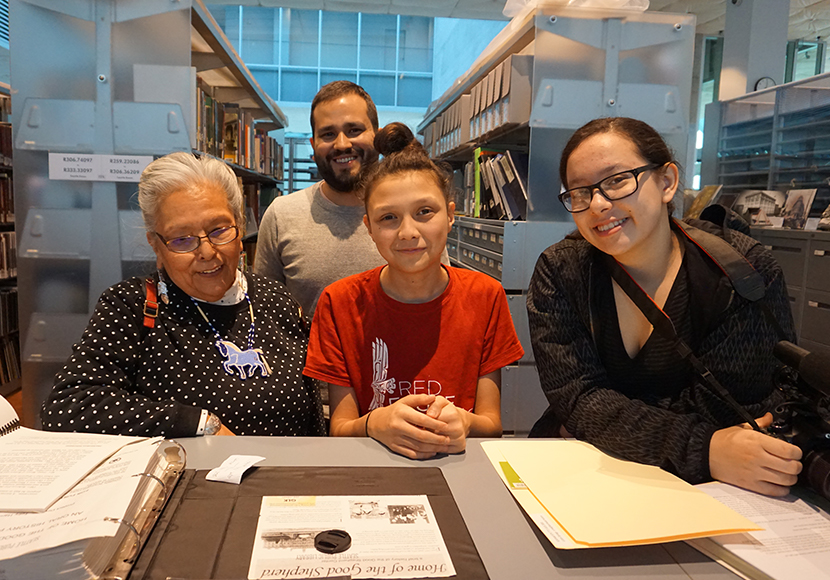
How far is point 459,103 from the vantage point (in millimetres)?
3547

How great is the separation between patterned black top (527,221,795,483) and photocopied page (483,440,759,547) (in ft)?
0.24

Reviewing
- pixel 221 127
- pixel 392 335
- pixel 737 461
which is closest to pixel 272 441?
pixel 392 335

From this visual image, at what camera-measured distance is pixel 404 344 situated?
1.34 metres

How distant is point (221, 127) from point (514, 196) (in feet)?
5.97

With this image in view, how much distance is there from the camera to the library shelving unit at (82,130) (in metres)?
2.15

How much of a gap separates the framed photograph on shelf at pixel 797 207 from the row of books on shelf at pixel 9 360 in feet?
19.5

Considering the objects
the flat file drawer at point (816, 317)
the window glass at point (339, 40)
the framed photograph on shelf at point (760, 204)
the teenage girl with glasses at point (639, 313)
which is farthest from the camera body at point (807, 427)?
the window glass at point (339, 40)

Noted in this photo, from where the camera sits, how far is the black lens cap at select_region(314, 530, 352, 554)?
68 cm

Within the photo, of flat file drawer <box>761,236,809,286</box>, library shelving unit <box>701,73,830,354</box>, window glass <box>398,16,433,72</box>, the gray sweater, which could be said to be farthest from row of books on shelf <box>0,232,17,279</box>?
window glass <box>398,16,433,72</box>

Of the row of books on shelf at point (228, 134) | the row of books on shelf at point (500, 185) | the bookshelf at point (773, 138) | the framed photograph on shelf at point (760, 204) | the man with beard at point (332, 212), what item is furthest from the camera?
the framed photograph on shelf at point (760, 204)

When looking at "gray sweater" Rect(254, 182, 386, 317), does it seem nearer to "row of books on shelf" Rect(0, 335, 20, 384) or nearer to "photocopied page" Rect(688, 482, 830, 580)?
"photocopied page" Rect(688, 482, 830, 580)

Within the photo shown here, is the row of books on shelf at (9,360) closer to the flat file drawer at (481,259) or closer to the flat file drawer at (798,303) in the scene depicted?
the flat file drawer at (481,259)

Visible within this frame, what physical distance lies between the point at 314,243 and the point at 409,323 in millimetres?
718

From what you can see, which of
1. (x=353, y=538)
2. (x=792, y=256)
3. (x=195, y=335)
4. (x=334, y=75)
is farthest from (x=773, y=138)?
(x=334, y=75)
